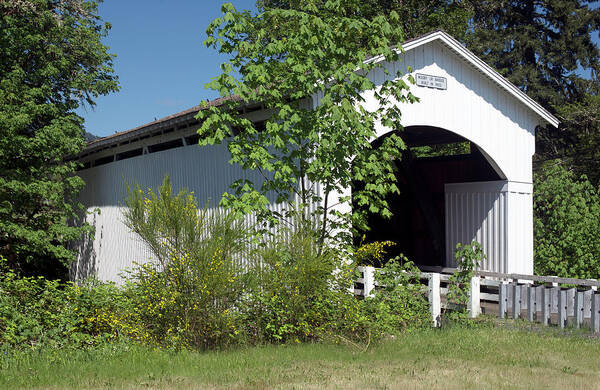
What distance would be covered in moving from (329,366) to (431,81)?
683cm

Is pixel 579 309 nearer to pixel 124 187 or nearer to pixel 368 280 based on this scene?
pixel 368 280

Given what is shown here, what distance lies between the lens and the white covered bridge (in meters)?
12.5

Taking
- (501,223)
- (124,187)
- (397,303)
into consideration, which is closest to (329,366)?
(397,303)

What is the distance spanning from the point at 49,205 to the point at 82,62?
478 cm

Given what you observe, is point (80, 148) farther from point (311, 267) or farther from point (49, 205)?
point (311, 267)

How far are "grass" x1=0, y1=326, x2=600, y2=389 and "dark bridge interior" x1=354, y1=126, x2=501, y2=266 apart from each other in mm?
6422

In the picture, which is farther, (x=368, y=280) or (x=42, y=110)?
(x=42, y=110)

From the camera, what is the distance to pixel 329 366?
754 centimetres

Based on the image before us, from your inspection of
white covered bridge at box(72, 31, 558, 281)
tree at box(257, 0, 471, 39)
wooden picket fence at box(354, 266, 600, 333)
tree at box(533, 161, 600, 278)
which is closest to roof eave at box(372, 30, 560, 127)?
white covered bridge at box(72, 31, 558, 281)

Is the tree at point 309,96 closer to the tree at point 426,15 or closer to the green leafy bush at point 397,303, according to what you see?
the green leafy bush at point 397,303

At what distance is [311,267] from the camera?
28.4 ft

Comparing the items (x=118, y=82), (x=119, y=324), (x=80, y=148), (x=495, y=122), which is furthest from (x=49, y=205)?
(x=495, y=122)

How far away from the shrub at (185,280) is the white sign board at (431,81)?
5.58 meters

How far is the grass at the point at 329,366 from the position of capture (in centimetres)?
677
